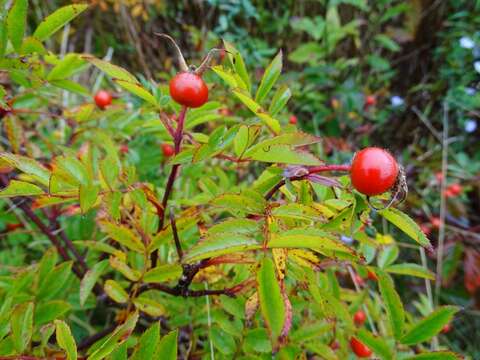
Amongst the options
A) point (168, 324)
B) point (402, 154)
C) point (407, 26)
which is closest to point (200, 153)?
point (168, 324)

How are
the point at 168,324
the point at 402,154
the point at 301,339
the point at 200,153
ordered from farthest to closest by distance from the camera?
the point at 402,154 < the point at 168,324 < the point at 301,339 < the point at 200,153

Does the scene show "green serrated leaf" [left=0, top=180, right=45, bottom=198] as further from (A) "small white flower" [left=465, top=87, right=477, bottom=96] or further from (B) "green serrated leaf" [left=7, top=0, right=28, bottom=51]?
(A) "small white flower" [left=465, top=87, right=477, bottom=96]

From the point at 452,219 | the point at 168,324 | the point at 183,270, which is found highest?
the point at 183,270

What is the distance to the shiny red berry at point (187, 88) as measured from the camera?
522 millimetres

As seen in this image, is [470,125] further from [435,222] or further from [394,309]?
[394,309]

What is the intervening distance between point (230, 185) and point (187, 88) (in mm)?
416

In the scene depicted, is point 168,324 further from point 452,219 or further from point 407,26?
point 407,26

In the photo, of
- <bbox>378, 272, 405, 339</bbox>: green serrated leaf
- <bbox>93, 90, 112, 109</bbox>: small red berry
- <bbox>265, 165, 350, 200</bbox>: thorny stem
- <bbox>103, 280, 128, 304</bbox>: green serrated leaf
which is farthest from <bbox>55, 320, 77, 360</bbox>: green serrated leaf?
<bbox>93, 90, 112, 109</bbox>: small red berry

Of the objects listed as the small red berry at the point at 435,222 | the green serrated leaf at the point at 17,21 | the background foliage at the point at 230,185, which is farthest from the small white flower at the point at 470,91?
the green serrated leaf at the point at 17,21

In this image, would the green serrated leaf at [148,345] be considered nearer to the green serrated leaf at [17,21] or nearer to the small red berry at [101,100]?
the green serrated leaf at [17,21]

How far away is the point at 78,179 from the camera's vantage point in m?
0.54

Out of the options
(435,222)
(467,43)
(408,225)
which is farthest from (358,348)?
(467,43)

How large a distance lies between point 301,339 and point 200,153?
290mm

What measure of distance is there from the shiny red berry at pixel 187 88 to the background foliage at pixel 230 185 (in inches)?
1.4
